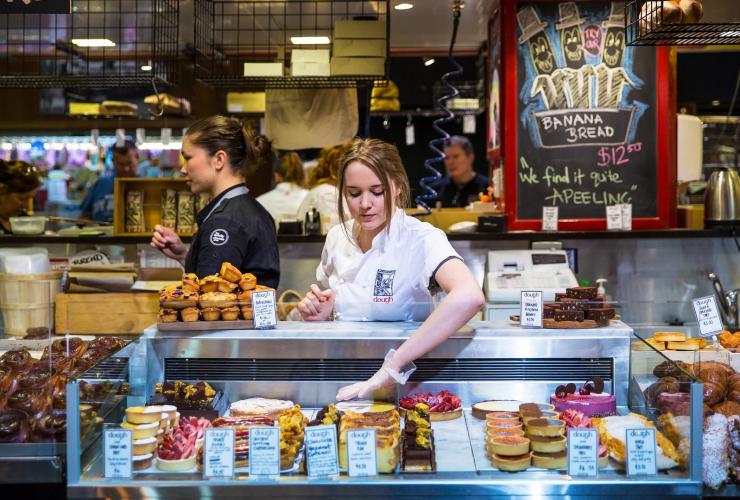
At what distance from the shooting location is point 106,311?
4.71m

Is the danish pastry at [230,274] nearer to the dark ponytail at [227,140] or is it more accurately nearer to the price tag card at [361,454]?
the dark ponytail at [227,140]

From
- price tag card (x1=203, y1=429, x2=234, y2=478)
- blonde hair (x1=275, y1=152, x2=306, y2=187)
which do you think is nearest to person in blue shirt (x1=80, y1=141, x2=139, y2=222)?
blonde hair (x1=275, y1=152, x2=306, y2=187)

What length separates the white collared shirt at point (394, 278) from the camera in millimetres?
3074

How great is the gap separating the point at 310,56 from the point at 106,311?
7.16ft

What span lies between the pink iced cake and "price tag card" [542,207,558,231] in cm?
310

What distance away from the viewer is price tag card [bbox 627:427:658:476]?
2.29m

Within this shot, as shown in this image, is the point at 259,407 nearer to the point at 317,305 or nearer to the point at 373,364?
the point at 373,364

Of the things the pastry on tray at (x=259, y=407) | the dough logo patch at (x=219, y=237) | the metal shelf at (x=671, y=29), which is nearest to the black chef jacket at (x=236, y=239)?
the dough logo patch at (x=219, y=237)

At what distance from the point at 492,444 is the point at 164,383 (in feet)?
3.42

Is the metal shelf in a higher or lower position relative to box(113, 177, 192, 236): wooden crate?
higher

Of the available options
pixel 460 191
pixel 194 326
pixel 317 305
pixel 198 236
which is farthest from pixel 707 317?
pixel 460 191

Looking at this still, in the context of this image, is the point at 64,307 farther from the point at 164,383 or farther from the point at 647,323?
the point at 647,323

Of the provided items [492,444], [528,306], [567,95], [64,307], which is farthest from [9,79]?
[492,444]

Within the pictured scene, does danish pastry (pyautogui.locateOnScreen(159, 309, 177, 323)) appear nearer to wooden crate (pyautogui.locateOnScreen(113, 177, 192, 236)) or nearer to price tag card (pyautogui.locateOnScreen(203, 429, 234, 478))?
price tag card (pyautogui.locateOnScreen(203, 429, 234, 478))
